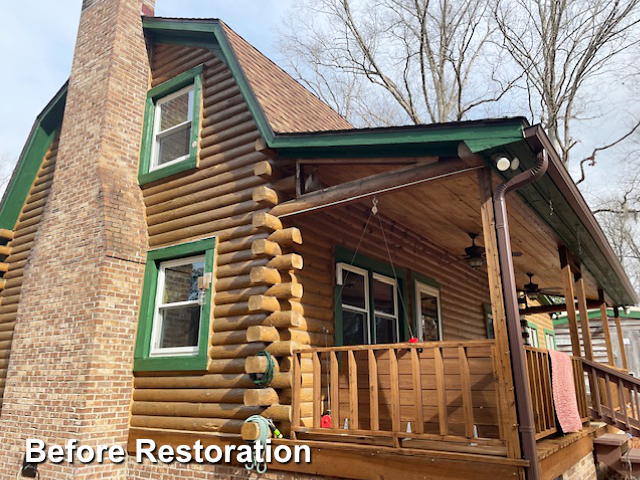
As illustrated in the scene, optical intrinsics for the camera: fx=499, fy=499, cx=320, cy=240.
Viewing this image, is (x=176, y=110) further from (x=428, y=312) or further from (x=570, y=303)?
(x=570, y=303)

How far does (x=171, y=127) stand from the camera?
338 inches

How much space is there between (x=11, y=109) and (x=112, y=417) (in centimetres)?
4678

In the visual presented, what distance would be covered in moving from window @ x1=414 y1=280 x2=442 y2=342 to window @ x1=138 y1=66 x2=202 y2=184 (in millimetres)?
4710

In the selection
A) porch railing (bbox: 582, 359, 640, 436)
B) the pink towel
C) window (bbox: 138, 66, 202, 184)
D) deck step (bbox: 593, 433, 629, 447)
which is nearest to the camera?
the pink towel

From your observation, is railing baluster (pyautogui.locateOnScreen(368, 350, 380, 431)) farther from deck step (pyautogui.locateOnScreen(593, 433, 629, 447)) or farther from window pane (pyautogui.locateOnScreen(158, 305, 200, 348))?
deck step (pyautogui.locateOnScreen(593, 433, 629, 447))

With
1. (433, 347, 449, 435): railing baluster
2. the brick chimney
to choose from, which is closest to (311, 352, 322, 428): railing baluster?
(433, 347, 449, 435): railing baluster

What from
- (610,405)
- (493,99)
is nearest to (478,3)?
(493,99)

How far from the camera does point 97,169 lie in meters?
7.88

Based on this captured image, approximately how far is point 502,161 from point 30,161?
953cm

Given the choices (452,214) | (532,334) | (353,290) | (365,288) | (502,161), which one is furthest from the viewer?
(532,334)

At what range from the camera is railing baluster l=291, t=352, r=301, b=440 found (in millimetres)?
5574

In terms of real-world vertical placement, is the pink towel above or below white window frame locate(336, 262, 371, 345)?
below

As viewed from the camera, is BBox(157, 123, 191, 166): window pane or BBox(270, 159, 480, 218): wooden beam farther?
BBox(157, 123, 191, 166): window pane

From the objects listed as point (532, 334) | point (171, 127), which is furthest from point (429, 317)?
point (532, 334)
